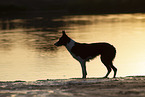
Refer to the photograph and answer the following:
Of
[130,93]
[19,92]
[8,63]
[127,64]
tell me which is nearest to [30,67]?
[8,63]

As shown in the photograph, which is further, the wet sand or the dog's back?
the dog's back

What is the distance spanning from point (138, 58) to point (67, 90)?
1093cm

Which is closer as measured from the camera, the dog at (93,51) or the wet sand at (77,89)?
the wet sand at (77,89)

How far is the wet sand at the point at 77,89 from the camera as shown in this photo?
7734 mm

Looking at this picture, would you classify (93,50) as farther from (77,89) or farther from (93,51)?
(77,89)

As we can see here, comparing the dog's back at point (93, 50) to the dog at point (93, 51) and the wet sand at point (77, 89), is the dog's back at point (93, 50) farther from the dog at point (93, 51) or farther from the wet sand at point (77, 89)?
the wet sand at point (77, 89)

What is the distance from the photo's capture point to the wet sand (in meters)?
7.73

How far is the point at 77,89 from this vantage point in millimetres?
8398

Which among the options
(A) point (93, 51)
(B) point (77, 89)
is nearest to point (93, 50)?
(A) point (93, 51)

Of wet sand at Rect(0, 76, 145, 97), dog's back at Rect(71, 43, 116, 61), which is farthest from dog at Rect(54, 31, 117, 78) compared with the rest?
wet sand at Rect(0, 76, 145, 97)

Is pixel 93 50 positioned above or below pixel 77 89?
above

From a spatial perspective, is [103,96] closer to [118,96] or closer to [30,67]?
[118,96]

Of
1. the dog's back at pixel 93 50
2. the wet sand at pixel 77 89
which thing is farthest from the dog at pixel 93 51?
the wet sand at pixel 77 89

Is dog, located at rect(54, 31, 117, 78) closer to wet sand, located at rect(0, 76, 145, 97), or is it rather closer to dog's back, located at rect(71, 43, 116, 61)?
dog's back, located at rect(71, 43, 116, 61)
